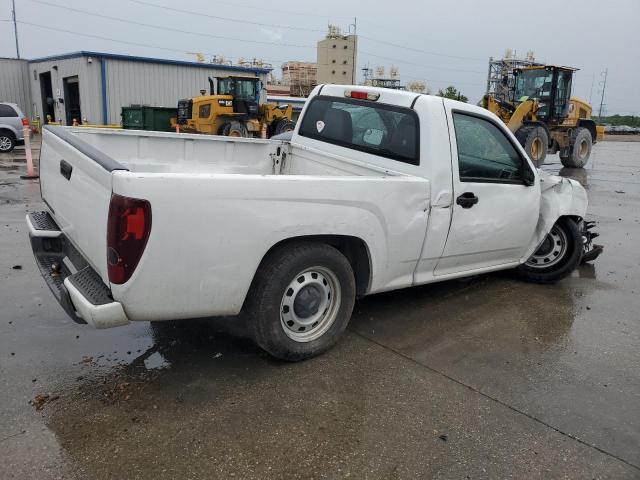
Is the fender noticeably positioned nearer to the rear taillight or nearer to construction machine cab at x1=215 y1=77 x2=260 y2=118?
the rear taillight

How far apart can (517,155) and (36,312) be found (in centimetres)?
437

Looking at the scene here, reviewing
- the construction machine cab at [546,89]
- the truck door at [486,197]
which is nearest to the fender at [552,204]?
the truck door at [486,197]

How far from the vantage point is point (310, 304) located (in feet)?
12.1

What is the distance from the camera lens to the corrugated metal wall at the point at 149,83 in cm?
2672

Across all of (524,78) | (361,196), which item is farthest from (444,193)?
(524,78)

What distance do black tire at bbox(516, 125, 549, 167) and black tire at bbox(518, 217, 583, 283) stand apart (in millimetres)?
11422

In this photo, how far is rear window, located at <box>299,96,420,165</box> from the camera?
4.25 m

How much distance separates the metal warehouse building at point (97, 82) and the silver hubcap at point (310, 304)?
24.7 metres

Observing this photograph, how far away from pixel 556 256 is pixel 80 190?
4700mm

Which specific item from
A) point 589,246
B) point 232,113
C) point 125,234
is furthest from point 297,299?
point 232,113

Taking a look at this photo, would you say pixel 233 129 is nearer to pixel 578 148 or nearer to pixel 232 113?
pixel 232 113

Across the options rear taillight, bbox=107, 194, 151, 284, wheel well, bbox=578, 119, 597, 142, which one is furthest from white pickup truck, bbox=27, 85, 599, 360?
wheel well, bbox=578, 119, 597, 142

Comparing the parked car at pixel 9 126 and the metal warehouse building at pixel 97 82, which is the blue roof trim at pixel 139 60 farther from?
the parked car at pixel 9 126

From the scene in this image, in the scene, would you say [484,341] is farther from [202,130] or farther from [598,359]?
[202,130]
